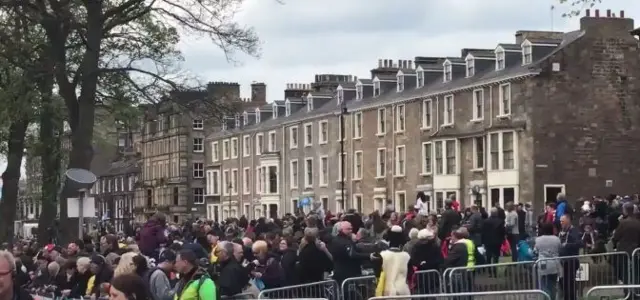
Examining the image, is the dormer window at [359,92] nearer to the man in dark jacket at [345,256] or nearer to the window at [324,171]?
the window at [324,171]

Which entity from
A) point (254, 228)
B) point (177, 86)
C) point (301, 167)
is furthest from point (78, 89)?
point (301, 167)

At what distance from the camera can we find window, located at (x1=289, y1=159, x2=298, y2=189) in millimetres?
77312

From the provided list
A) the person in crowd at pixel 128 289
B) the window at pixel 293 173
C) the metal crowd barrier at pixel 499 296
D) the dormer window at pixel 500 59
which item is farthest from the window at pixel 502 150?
the person in crowd at pixel 128 289

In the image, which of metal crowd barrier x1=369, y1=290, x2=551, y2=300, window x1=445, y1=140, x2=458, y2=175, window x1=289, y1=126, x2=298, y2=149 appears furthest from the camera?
window x1=289, y1=126, x2=298, y2=149

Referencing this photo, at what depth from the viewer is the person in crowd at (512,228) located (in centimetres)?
2852

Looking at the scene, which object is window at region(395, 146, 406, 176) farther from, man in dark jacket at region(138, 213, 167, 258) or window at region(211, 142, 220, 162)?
man in dark jacket at region(138, 213, 167, 258)

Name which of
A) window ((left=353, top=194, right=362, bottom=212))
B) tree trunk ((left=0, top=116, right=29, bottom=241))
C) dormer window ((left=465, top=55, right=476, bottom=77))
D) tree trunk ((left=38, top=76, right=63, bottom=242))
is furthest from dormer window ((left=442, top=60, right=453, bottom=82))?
tree trunk ((left=0, top=116, right=29, bottom=241))

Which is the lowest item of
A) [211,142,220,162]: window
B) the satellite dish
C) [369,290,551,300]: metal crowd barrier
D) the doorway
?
[369,290,551,300]: metal crowd barrier

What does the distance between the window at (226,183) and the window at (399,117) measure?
27.4 m

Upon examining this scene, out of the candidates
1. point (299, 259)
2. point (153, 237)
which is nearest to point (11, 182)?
point (153, 237)

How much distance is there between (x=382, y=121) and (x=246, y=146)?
72.0 ft

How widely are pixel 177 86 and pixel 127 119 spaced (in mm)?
3033

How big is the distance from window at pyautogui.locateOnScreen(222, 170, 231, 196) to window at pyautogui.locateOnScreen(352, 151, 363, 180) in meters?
21.6

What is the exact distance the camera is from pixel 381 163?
65812 millimetres
